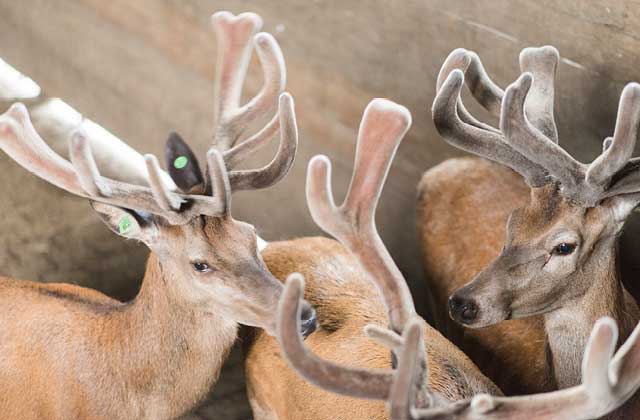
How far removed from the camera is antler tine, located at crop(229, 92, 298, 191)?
3252mm

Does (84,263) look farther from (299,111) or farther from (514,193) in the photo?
(514,193)

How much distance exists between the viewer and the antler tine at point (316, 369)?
7.77ft

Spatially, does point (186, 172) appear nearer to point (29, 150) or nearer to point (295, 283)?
point (29, 150)

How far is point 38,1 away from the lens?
6531mm

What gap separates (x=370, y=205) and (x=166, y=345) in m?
1.19

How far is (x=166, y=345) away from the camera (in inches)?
138

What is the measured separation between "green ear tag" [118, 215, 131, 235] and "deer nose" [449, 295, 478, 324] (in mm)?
1165

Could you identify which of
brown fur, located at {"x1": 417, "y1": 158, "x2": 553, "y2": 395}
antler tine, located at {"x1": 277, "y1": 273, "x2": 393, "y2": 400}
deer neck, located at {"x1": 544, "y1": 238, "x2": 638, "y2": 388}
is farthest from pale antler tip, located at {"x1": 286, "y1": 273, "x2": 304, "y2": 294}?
brown fur, located at {"x1": 417, "y1": 158, "x2": 553, "y2": 395}

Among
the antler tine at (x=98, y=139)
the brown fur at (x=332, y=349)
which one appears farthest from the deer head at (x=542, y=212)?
the antler tine at (x=98, y=139)

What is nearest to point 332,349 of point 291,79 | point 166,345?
point 166,345

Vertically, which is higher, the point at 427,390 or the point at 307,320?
the point at 427,390

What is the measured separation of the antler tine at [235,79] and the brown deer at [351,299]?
2.01ft

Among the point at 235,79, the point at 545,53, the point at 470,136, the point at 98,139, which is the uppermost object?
the point at 545,53

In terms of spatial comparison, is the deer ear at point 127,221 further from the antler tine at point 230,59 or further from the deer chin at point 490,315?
the deer chin at point 490,315
